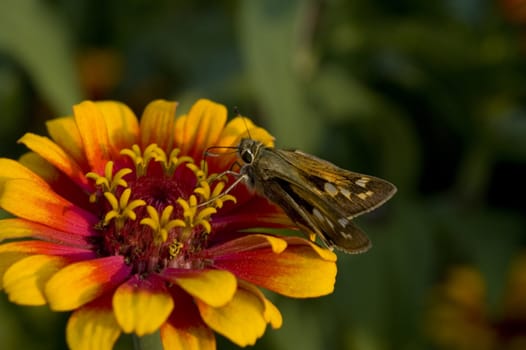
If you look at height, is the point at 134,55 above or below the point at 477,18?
below

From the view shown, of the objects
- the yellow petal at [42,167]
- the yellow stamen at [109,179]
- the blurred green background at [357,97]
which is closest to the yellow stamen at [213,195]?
the yellow stamen at [109,179]

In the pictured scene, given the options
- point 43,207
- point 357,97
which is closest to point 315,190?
point 43,207

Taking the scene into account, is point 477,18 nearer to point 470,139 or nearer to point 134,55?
point 470,139

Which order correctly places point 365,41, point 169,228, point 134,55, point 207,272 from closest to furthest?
1. point 207,272
2. point 169,228
3. point 365,41
4. point 134,55

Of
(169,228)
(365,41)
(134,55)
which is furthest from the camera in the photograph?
(134,55)

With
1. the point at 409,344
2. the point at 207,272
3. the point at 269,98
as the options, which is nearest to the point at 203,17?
the point at 269,98

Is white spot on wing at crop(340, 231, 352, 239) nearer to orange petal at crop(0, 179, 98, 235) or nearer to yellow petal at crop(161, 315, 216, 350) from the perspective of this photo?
yellow petal at crop(161, 315, 216, 350)

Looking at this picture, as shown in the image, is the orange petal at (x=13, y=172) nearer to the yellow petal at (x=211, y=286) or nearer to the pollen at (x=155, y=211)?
the pollen at (x=155, y=211)

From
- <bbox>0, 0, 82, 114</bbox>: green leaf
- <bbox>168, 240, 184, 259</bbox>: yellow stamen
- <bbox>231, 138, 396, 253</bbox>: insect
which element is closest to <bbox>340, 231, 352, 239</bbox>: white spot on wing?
<bbox>231, 138, 396, 253</bbox>: insect
